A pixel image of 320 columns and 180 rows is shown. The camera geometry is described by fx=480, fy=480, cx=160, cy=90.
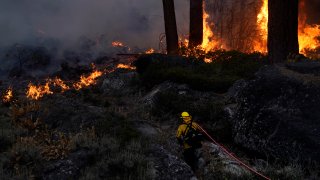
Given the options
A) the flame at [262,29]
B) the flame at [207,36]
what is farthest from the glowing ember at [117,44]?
the flame at [262,29]

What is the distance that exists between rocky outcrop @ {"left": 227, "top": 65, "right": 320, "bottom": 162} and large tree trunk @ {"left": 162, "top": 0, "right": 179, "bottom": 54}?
8.89 m

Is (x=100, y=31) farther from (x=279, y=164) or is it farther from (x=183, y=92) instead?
(x=279, y=164)

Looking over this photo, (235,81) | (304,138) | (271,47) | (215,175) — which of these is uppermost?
(271,47)

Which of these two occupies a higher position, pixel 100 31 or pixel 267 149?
pixel 100 31

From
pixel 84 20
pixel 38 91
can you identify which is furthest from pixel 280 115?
pixel 84 20

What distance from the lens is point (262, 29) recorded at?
1969 cm

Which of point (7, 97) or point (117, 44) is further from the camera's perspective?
A: point (117, 44)

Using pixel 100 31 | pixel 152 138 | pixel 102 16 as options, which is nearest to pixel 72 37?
pixel 100 31

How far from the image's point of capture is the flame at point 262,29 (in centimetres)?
1952

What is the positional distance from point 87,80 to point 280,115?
1053 centimetres

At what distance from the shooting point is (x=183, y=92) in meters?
12.8

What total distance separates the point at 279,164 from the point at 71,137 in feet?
12.3

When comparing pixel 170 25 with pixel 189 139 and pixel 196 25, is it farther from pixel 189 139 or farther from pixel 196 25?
pixel 189 139

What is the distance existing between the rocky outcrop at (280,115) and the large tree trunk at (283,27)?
3324 mm
